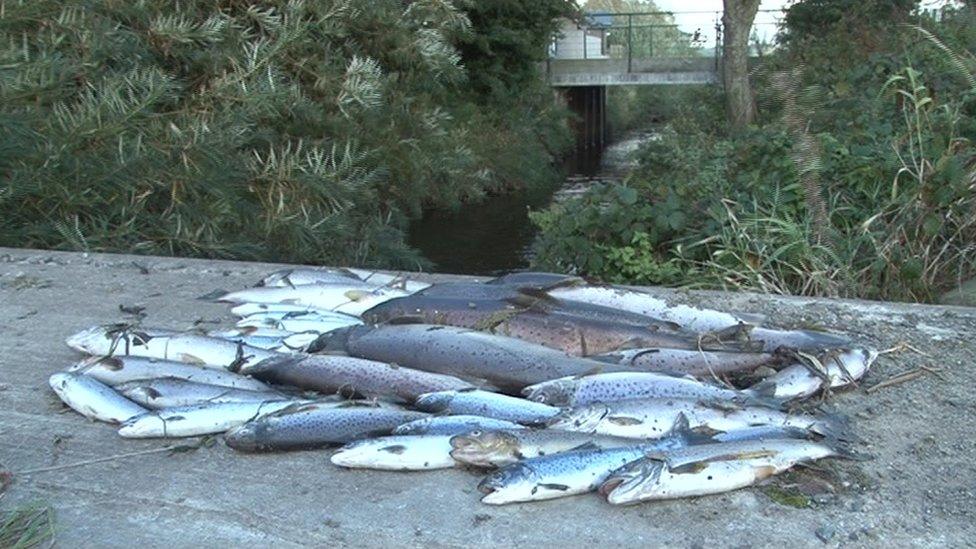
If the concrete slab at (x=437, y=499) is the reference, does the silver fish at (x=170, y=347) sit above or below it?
above

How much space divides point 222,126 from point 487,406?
23.7ft

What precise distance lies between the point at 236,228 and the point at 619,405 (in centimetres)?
748

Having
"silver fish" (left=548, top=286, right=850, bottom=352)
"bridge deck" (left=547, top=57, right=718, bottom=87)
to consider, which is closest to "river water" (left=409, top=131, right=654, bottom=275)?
"bridge deck" (left=547, top=57, right=718, bottom=87)

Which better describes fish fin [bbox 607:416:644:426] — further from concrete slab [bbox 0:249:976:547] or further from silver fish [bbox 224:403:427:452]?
silver fish [bbox 224:403:427:452]

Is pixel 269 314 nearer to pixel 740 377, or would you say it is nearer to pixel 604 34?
pixel 740 377

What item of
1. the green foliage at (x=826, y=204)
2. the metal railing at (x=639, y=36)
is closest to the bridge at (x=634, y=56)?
the metal railing at (x=639, y=36)

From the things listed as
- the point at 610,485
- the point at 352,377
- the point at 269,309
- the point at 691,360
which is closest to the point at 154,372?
the point at 352,377

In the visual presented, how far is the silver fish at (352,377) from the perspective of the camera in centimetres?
370

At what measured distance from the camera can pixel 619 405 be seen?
3424 mm

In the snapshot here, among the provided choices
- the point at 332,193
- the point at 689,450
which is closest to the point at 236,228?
the point at 332,193

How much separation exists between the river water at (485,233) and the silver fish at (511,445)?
993 centimetres

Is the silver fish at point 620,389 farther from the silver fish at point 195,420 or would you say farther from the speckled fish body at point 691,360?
the silver fish at point 195,420

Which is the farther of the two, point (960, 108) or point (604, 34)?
point (604, 34)

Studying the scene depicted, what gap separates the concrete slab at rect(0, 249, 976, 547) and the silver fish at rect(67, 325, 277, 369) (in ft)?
0.97
